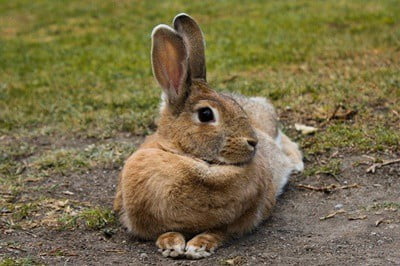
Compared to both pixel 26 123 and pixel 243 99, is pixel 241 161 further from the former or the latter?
pixel 26 123

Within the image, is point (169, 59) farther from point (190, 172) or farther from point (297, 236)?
point (297, 236)

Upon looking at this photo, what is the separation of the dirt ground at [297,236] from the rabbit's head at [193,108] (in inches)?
25.3

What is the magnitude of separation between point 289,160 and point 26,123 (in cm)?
336

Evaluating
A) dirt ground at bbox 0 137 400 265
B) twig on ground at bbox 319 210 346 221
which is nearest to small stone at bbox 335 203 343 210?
dirt ground at bbox 0 137 400 265

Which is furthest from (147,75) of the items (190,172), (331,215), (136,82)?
(190,172)

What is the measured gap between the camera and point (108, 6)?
14.9m

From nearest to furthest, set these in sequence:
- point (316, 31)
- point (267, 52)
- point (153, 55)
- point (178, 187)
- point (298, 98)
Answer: point (178, 187), point (153, 55), point (298, 98), point (267, 52), point (316, 31)

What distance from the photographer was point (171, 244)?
189 inches

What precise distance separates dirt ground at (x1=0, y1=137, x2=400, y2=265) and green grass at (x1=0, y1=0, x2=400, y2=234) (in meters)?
0.30

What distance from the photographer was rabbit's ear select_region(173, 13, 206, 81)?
543 cm

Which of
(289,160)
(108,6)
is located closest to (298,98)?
→ (289,160)

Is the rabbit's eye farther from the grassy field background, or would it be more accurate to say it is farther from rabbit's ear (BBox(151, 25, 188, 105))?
the grassy field background

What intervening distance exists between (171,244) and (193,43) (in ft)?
4.92

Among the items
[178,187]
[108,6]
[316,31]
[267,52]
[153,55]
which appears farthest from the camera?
[108,6]
